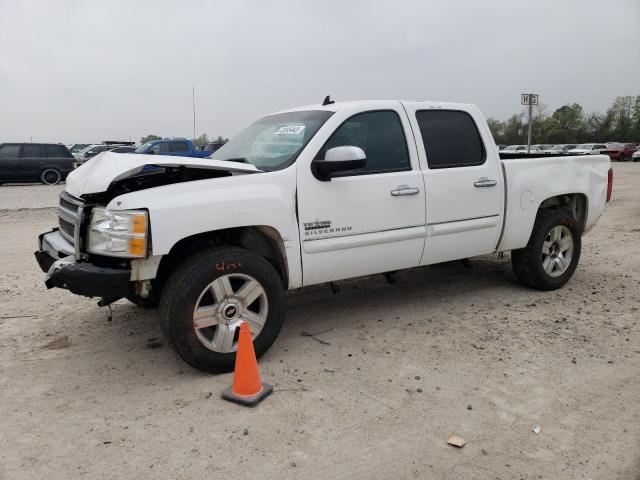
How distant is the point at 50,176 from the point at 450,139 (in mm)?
19655

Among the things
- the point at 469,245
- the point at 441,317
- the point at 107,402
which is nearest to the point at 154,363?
the point at 107,402

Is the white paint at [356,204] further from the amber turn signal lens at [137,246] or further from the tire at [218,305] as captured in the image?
the tire at [218,305]

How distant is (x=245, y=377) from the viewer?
344 cm

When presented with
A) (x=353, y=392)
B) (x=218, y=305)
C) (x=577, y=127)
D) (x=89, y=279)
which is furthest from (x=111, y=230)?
(x=577, y=127)

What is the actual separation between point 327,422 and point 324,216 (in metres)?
1.55

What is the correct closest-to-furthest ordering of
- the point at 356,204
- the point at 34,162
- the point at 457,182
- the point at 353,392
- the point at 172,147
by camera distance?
1. the point at 353,392
2. the point at 356,204
3. the point at 457,182
4. the point at 172,147
5. the point at 34,162

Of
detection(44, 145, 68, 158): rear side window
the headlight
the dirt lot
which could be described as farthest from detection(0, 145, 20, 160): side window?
the headlight

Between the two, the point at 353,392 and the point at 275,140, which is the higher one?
the point at 275,140

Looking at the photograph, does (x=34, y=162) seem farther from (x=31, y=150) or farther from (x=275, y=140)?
(x=275, y=140)

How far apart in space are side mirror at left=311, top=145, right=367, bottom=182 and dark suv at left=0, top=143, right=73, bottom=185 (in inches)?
763

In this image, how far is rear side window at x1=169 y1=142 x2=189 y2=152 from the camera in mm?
19891

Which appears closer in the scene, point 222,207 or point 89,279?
point 89,279

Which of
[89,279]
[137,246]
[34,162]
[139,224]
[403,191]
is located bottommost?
[89,279]

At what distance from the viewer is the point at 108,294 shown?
3486 mm
